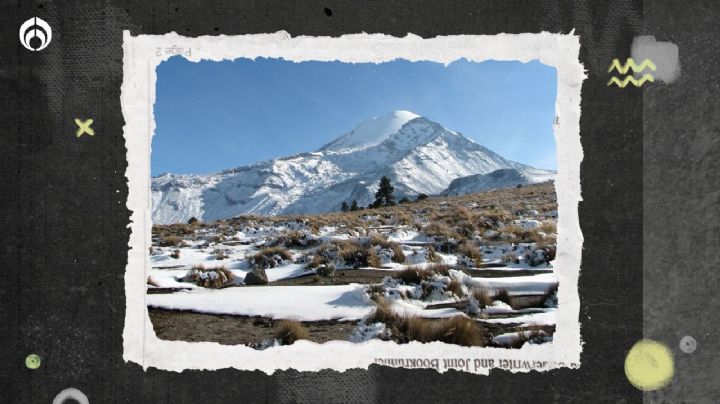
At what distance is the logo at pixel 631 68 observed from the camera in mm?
2016

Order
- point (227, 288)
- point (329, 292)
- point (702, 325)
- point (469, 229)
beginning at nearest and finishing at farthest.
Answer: point (702, 325), point (329, 292), point (227, 288), point (469, 229)

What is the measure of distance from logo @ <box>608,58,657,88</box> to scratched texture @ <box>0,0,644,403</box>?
43 millimetres

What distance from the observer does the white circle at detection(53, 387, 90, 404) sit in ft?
6.76

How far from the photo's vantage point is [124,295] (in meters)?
2.06

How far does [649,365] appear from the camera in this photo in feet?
6.60

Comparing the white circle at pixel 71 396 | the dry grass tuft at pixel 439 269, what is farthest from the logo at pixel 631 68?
the white circle at pixel 71 396

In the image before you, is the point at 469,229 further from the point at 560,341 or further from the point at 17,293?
the point at 17,293

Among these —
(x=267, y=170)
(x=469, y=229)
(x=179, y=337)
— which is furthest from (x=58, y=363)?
(x=267, y=170)

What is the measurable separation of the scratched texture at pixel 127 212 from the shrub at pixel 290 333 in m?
0.19

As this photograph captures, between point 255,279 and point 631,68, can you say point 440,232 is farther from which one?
point 631,68

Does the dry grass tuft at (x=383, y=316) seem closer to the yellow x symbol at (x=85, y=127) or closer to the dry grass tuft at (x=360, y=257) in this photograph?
the dry grass tuft at (x=360, y=257)

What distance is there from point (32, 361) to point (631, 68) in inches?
141

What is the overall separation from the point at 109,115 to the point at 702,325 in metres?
3.35

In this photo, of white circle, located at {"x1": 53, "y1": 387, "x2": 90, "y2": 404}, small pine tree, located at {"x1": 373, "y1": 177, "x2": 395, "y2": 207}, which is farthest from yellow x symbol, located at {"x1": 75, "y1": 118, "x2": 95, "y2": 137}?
small pine tree, located at {"x1": 373, "y1": 177, "x2": 395, "y2": 207}
